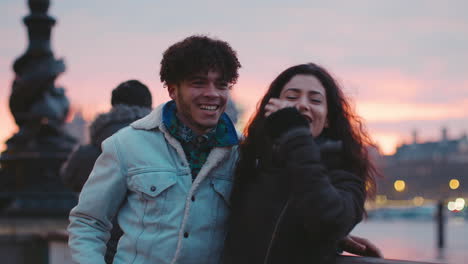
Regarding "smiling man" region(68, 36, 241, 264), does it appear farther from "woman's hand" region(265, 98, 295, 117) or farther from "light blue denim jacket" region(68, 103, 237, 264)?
"woman's hand" region(265, 98, 295, 117)

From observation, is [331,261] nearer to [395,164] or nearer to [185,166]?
[185,166]

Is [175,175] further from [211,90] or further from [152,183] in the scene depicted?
[211,90]

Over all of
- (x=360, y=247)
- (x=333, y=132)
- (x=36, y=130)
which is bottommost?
(x=360, y=247)

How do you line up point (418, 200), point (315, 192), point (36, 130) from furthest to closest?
point (418, 200) → point (36, 130) → point (315, 192)

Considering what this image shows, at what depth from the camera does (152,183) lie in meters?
2.30

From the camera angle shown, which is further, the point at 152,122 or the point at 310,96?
the point at 152,122

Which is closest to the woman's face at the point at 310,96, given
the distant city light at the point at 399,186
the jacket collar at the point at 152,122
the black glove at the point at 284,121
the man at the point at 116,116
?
the black glove at the point at 284,121

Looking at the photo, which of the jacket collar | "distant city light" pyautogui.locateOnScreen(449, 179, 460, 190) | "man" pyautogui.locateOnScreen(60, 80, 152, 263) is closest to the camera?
the jacket collar

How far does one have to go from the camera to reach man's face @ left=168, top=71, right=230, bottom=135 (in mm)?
2334

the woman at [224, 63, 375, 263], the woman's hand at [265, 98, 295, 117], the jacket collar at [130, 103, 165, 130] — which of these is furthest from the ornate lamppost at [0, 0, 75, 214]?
the woman's hand at [265, 98, 295, 117]

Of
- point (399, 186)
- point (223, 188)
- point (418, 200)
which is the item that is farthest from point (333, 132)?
point (399, 186)

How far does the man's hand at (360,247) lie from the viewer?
7.58 ft

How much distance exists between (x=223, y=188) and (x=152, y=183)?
0.23 m

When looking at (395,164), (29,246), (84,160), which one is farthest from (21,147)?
(395,164)
